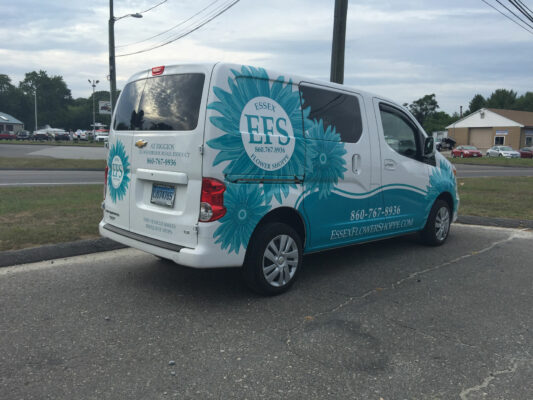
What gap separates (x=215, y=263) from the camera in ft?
12.8

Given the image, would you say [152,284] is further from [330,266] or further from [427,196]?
[427,196]

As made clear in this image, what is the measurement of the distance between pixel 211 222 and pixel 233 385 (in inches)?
55.9

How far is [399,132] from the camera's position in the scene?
19.2 feet

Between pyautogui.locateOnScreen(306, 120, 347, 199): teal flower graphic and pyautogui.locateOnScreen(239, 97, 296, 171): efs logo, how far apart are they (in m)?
0.32

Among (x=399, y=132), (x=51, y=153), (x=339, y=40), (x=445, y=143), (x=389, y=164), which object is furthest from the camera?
(x=51, y=153)

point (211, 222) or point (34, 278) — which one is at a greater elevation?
point (211, 222)

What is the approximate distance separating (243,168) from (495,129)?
6942 cm

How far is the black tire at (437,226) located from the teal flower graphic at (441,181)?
0.20 m

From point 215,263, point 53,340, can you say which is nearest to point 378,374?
point 215,263

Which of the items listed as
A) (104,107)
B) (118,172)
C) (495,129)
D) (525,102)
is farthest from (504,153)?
(525,102)

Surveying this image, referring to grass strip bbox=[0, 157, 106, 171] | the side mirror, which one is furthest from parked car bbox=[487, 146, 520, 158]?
the side mirror

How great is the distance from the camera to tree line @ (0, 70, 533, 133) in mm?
106156

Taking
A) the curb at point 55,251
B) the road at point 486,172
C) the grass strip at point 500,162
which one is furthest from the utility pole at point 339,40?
the grass strip at point 500,162

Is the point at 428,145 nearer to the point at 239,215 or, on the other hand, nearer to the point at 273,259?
the point at 273,259
